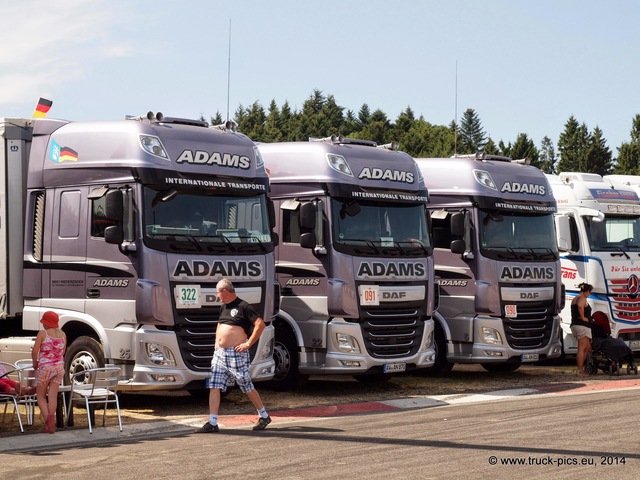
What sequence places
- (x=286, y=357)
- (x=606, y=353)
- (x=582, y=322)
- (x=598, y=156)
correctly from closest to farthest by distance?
(x=286, y=357), (x=582, y=322), (x=606, y=353), (x=598, y=156)

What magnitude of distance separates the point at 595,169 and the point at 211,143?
104m

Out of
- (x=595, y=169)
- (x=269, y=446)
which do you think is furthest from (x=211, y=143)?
(x=595, y=169)

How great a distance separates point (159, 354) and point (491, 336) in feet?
22.5

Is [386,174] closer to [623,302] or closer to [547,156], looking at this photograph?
[623,302]

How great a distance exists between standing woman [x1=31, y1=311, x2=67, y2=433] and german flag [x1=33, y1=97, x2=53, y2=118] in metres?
4.08

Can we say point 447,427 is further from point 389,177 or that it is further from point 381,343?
point 389,177

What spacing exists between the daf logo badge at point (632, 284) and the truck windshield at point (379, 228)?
548 centimetres

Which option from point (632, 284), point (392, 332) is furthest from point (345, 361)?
point (632, 284)

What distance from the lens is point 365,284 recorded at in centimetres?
1630

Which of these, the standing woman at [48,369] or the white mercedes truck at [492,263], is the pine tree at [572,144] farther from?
the standing woman at [48,369]

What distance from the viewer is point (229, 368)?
12625mm

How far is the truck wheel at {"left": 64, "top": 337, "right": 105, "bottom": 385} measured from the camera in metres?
14.1

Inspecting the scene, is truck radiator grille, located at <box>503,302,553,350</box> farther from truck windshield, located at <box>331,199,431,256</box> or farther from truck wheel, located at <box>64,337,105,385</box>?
truck wheel, located at <box>64,337,105,385</box>

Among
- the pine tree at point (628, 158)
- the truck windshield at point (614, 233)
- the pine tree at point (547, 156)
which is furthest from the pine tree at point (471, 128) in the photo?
the truck windshield at point (614, 233)
